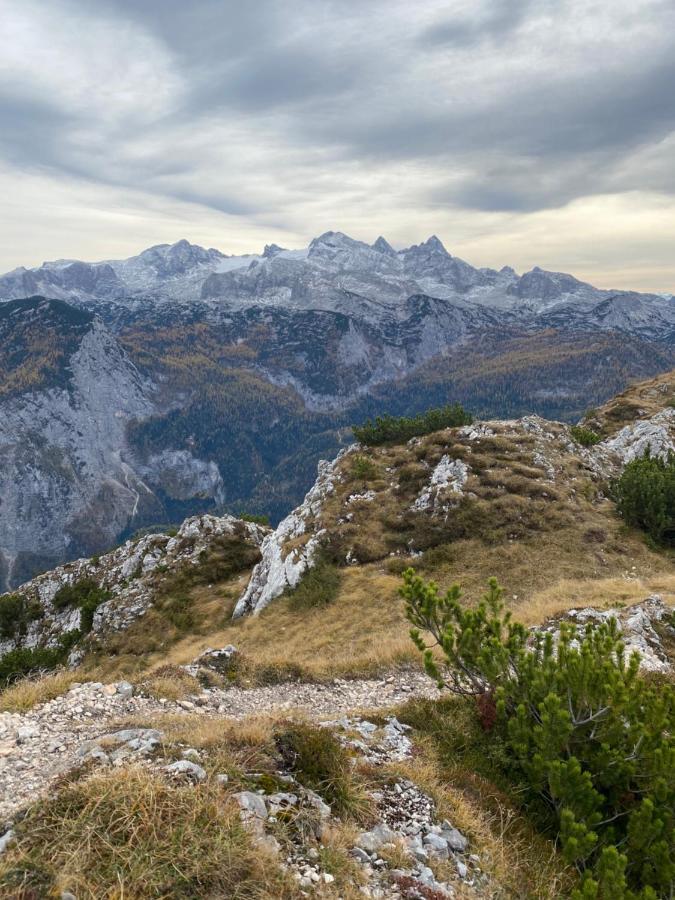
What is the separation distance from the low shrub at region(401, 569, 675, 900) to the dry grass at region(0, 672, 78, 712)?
959 cm

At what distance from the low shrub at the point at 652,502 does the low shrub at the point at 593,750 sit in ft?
81.1

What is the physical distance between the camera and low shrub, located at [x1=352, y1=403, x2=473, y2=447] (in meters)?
49.5

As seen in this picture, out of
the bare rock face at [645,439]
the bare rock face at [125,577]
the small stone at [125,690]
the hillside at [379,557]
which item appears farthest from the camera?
the bare rock face at [645,439]

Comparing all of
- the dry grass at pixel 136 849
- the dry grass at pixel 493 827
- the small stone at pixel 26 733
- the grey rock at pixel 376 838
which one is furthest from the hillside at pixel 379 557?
the dry grass at pixel 136 849

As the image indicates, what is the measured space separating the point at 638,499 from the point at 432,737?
26616 mm

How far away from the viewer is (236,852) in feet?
18.0

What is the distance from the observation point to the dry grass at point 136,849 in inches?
199

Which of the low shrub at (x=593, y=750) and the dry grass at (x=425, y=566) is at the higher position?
the low shrub at (x=593, y=750)

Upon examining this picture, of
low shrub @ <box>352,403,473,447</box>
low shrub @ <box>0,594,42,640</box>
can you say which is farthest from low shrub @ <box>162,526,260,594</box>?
low shrub @ <box>0,594,42,640</box>

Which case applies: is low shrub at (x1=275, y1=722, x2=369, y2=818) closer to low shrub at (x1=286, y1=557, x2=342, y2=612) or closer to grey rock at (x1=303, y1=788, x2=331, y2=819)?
grey rock at (x1=303, y1=788, x2=331, y2=819)

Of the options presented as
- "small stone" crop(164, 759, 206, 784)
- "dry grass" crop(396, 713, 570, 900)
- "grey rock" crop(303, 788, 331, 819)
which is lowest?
"dry grass" crop(396, 713, 570, 900)

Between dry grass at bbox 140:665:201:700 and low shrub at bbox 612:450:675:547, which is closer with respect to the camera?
dry grass at bbox 140:665:201:700

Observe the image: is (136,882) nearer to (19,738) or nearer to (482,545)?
(19,738)

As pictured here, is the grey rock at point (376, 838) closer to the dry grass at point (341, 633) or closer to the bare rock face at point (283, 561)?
the dry grass at point (341, 633)
